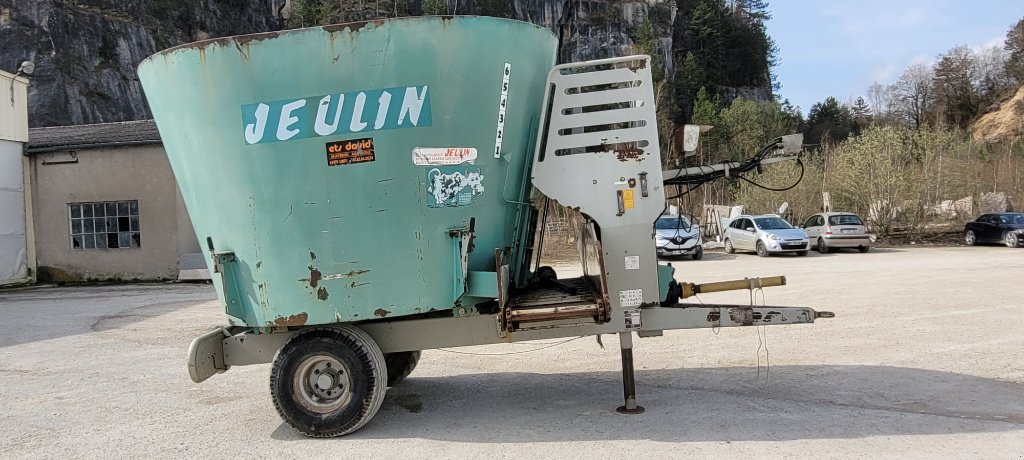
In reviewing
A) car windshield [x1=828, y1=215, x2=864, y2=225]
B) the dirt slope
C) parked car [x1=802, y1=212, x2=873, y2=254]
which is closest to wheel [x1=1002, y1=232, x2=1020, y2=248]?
parked car [x1=802, y1=212, x2=873, y2=254]

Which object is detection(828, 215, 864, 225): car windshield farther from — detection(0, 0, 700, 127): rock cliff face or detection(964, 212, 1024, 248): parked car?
detection(0, 0, 700, 127): rock cliff face

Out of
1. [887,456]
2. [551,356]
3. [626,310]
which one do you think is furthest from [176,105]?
[887,456]

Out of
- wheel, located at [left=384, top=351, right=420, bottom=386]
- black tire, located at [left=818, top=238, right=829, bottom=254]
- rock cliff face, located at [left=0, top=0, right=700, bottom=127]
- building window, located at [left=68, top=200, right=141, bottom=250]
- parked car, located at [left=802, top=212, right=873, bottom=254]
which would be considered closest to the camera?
wheel, located at [left=384, top=351, right=420, bottom=386]

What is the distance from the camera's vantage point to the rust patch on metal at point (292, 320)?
16.3 feet

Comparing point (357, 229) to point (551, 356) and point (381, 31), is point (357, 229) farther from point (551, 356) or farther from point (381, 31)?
point (551, 356)

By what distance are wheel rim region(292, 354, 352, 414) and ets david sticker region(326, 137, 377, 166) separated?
58.1 inches

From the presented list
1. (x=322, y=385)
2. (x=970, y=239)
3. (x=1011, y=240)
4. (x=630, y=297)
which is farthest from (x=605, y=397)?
(x=970, y=239)

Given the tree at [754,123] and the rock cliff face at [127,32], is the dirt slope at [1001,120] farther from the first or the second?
the rock cliff face at [127,32]

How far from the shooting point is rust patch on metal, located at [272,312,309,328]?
497 centimetres

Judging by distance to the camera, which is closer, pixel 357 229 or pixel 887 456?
pixel 887 456

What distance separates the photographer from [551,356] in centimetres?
775

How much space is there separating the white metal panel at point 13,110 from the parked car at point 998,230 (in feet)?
106

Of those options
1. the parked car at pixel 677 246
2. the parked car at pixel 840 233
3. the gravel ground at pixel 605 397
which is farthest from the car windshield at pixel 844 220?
the gravel ground at pixel 605 397

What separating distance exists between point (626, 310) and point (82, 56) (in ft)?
216
